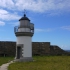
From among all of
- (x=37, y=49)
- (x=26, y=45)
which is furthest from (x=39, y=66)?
(x=37, y=49)

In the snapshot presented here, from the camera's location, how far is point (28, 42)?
1861 cm

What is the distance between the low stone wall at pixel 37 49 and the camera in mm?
29922

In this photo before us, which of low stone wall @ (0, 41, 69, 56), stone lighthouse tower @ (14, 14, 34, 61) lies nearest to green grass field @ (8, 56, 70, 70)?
stone lighthouse tower @ (14, 14, 34, 61)

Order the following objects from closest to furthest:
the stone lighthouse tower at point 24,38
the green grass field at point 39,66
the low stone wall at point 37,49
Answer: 1. the green grass field at point 39,66
2. the stone lighthouse tower at point 24,38
3. the low stone wall at point 37,49

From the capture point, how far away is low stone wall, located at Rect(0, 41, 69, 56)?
2992cm

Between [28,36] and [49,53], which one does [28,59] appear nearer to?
[28,36]

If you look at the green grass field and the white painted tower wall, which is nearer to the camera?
the green grass field

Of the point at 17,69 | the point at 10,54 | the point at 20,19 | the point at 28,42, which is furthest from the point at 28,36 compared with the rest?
the point at 10,54

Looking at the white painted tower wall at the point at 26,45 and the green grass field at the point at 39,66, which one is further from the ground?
the white painted tower wall at the point at 26,45

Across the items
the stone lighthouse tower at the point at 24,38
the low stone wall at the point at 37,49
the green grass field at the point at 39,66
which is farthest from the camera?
the low stone wall at the point at 37,49

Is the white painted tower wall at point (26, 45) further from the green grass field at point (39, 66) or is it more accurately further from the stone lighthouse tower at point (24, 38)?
the green grass field at point (39, 66)

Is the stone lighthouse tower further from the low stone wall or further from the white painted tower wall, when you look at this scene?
the low stone wall

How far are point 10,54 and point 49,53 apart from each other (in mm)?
6420

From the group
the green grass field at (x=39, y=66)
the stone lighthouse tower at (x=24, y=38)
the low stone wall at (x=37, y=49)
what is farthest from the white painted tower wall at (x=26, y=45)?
the low stone wall at (x=37, y=49)
